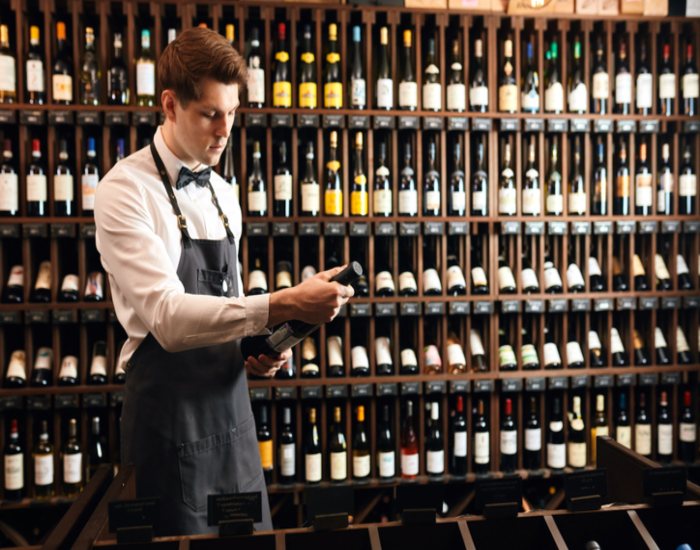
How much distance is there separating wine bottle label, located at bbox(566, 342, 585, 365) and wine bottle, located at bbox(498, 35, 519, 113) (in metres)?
1.13

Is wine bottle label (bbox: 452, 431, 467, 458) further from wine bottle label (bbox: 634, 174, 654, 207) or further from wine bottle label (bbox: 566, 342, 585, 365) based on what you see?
wine bottle label (bbox: 634, 174, 654, 207)

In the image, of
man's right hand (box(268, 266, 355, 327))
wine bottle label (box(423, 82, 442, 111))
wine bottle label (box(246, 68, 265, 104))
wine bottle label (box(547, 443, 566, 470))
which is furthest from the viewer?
wine bottle label (box(547, 443, 566, 470))

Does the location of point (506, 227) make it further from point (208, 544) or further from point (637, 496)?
point (208, 544)

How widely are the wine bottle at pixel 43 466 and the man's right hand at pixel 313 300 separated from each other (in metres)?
2.04

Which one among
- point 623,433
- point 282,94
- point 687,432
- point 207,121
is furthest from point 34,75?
point 687,432

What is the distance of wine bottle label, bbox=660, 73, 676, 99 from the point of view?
3426 mm

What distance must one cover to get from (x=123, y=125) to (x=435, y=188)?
140 cm

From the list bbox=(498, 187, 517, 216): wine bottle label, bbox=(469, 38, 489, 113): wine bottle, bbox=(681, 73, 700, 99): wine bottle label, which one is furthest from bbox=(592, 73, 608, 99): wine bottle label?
bbox=(498, 187, 517, 216): wine bottle label

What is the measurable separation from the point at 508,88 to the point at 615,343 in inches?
51.5

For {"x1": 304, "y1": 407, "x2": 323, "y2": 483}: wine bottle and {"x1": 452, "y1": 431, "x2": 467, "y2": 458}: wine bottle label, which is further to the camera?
{"x1": 452, "y1": 431, "x2": 467, "y2": 458}: wine bottle label

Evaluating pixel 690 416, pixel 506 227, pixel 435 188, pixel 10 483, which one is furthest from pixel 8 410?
pixel 690 416

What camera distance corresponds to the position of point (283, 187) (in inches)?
126

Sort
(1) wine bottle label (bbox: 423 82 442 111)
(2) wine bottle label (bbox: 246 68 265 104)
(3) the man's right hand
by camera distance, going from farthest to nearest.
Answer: (1) wine bottle label (bbox: 423 82 442 111) < (2) wine bottle label (bbox: 246 68 265 104) < (3) the man's right hand

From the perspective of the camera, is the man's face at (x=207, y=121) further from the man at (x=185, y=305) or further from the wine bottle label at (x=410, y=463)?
the wine bottle label at (x=410, y=463)
